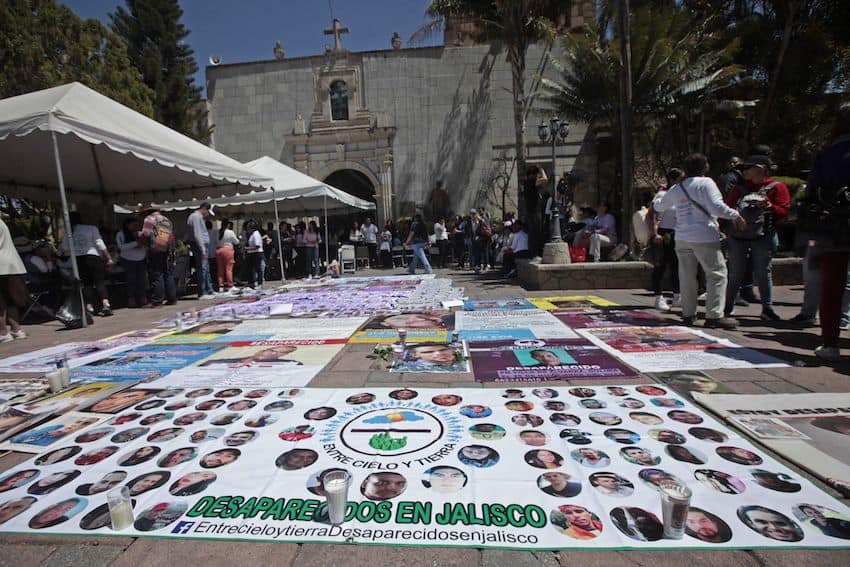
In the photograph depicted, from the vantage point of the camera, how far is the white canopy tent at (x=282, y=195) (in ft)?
37.9

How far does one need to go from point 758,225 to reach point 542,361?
9.85 feet

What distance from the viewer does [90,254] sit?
6.63m

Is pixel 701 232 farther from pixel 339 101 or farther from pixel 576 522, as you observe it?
pixel 339 101

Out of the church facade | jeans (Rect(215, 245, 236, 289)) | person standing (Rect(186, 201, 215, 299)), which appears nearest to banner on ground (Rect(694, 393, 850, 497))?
person standing (Rect(186, 201, 215, 299))

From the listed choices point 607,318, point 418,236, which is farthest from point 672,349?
point 418,236

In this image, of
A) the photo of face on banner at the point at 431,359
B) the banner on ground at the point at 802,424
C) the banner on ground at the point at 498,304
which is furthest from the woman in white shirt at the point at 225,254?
the banner on ground at the point at 802,424

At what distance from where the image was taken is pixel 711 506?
60.9 inches

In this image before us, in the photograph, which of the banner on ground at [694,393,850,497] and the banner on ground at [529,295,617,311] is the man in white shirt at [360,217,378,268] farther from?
the banner on ground at [694,393,850,497]

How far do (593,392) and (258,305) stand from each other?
19.3 feet

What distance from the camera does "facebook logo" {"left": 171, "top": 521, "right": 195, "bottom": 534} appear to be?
152 cm

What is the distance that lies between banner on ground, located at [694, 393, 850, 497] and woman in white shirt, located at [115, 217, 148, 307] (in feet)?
28.5

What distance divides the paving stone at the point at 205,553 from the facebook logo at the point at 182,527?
3cm

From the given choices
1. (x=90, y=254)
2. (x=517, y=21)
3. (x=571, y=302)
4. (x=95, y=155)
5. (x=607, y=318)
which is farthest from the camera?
(x=517, y=21)

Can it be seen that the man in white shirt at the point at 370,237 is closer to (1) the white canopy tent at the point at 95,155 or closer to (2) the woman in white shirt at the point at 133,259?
(1) the white canopy tent at the point at 95,155
